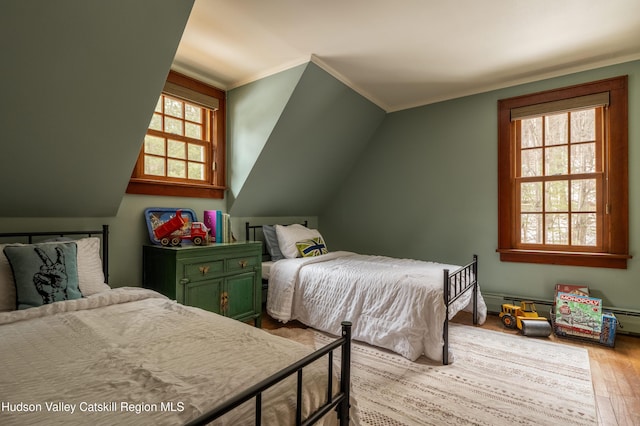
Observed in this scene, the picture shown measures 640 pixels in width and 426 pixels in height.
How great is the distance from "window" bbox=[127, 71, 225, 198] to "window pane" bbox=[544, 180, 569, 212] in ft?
11.1

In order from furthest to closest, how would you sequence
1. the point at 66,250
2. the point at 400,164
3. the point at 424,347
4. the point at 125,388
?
1. the point at 400,164
2. the point at 424,347
3. the point at 66,250
4. the point at 125,388

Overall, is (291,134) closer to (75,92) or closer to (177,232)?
(177,232)

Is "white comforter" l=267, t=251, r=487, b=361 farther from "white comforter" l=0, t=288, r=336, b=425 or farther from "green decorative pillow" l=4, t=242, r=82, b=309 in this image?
"green decorative pillow" l=4, t=242, r=82, b=309

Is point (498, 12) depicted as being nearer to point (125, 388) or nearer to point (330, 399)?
point (330, 399)

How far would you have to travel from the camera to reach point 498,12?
2174mm

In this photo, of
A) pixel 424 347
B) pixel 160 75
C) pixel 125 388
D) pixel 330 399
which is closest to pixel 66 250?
pixel 160 75

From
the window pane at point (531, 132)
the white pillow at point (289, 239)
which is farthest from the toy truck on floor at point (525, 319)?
the white pillow at point (289, 239)

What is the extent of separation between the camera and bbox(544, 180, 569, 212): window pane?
125 inches

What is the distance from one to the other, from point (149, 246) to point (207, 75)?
171 cm

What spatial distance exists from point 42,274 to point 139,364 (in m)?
1.09

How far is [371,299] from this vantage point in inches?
102

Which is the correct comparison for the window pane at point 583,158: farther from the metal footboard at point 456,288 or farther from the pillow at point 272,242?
the pillow at point 272,242

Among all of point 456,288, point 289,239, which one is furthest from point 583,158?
point 289,239

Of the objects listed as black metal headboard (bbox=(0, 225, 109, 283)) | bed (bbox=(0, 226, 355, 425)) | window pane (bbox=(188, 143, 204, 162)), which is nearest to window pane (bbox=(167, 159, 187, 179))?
window pane (bbox=(188, 143, 204, 162))
